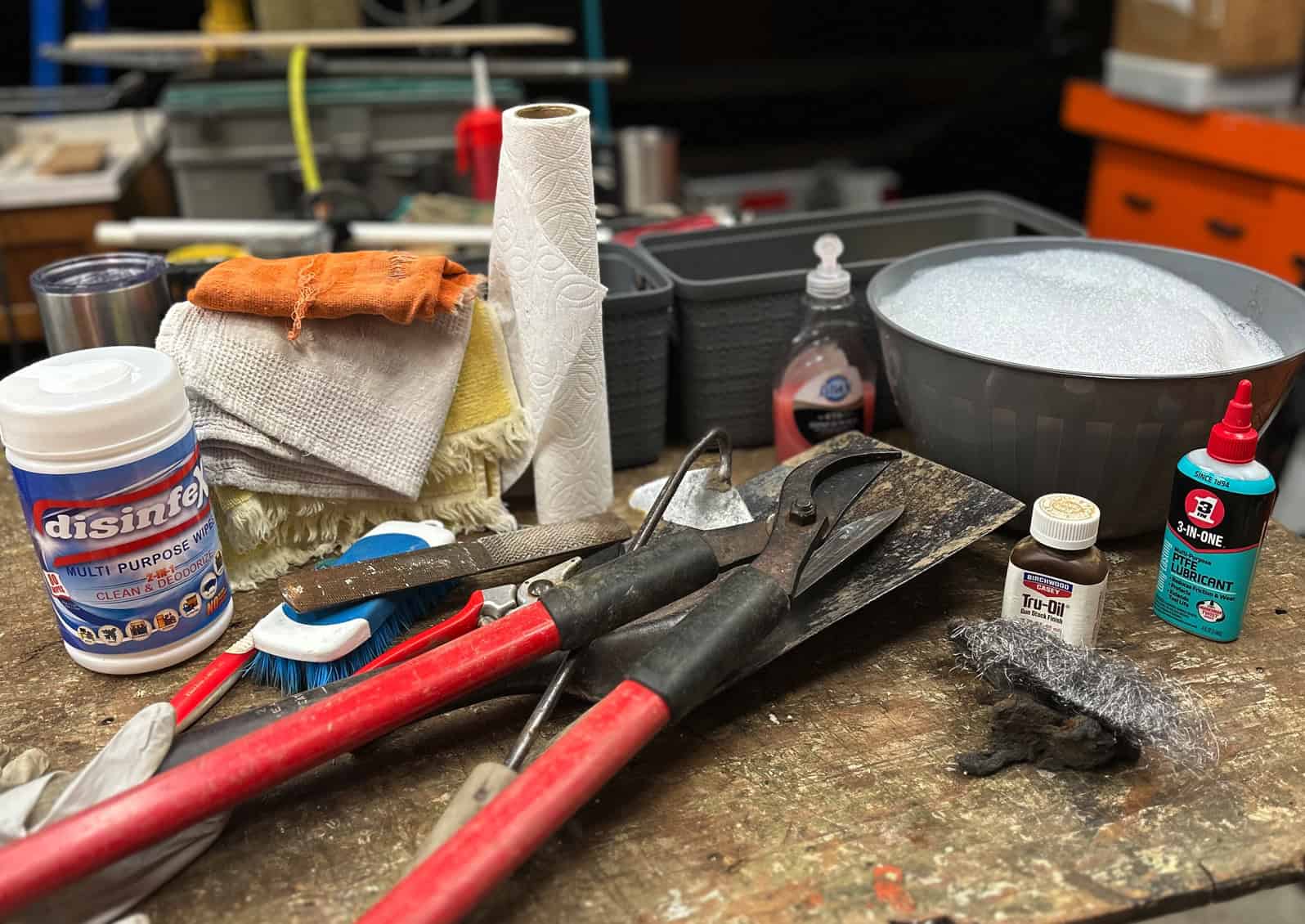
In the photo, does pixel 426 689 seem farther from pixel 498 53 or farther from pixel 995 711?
pixel 498 53

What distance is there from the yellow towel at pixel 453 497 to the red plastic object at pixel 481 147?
0.66m

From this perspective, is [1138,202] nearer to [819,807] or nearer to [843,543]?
[843,543]

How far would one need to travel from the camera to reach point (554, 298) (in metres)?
0.78

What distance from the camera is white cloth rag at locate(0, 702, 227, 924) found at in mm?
494

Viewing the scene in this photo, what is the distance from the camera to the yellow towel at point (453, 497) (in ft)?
2.56

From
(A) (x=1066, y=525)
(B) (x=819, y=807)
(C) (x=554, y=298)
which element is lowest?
(B) (x=819, y=807)

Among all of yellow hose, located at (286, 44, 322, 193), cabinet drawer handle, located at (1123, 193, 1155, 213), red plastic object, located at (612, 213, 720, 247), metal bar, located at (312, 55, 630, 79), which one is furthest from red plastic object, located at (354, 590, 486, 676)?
cabinet drawer handle, located at (1123, 193, 1155, 213)

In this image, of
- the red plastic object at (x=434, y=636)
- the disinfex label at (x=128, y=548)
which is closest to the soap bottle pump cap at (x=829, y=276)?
the red plastic object at (x=434, y=636)

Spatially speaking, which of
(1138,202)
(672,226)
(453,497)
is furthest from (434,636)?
(1138,202)

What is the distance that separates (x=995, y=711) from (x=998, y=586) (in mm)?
173

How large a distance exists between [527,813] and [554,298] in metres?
0.42

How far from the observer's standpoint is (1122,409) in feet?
2.31

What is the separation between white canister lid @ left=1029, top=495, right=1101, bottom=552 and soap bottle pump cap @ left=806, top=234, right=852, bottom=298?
11.2 inches

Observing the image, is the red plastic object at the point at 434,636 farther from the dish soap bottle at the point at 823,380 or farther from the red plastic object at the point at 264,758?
the dish soap bottle at the point at 823,380
